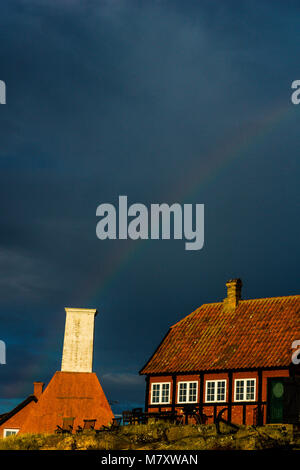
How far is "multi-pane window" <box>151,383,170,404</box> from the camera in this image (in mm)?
42594

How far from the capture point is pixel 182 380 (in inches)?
1662

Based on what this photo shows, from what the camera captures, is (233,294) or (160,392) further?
(233,294)

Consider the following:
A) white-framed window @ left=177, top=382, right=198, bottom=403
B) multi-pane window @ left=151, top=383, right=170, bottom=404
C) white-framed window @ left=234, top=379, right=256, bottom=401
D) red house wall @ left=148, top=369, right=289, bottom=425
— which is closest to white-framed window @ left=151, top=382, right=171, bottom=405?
multi-pane window @ left=151, top=383, right=170, bottom=404

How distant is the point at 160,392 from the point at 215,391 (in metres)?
3.76

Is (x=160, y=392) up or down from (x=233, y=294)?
down

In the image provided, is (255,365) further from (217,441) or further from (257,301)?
(217,441)

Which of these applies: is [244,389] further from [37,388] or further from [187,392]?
[37,388]

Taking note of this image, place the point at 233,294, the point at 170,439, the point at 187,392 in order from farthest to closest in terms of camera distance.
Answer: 1. the point at 233,294
2. the point at 187,392
3. the point at 170,439

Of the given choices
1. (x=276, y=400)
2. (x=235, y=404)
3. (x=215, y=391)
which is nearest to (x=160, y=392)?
(x=215, y=391)

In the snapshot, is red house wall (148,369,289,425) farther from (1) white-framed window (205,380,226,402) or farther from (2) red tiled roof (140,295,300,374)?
(2) red tiled roof (140,295,300,374)

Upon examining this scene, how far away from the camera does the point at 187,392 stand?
137 ft

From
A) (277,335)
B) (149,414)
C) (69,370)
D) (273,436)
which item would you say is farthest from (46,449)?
(69,370)

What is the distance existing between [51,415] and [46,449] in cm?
1569

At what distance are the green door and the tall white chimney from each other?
18.6 metres
